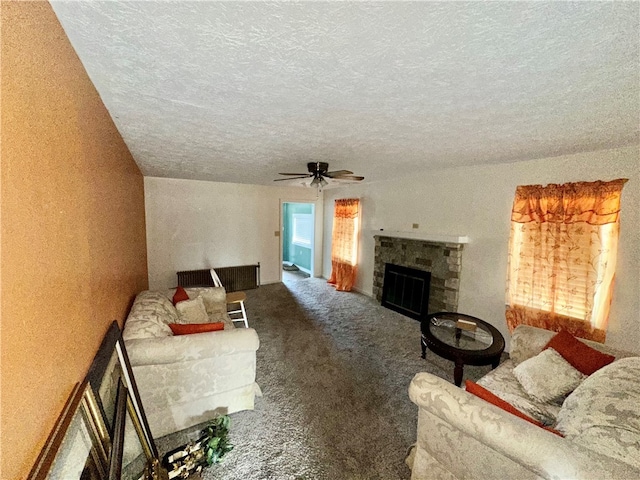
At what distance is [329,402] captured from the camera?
2111 mm

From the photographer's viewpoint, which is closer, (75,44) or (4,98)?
(4,98)

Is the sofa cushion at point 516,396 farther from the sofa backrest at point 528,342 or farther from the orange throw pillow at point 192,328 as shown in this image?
the orange throw pillow at point 192,328

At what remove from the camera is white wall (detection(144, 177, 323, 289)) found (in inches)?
175

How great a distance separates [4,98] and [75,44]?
62cm

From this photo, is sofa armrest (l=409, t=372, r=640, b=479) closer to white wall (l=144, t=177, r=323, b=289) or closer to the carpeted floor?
the carpeted floor

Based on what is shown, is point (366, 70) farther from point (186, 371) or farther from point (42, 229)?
point (186, 371)

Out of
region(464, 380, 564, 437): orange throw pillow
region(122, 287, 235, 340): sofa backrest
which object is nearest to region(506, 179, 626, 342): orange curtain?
region(464, 380, 564, 437): orange throw pillow

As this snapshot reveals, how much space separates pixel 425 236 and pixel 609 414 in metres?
2.78

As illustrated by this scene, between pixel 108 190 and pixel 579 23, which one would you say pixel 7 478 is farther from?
pixel 579 23

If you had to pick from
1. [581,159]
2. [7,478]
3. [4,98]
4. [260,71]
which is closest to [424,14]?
[260,71]

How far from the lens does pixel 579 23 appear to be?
867mm

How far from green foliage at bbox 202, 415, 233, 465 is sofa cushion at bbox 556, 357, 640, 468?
6.17 ft

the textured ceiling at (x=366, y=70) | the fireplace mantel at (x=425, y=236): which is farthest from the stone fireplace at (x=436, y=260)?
the textured ceiling at (x=366, y=70)

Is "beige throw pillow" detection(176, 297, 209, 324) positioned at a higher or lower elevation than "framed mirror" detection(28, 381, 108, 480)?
lower
